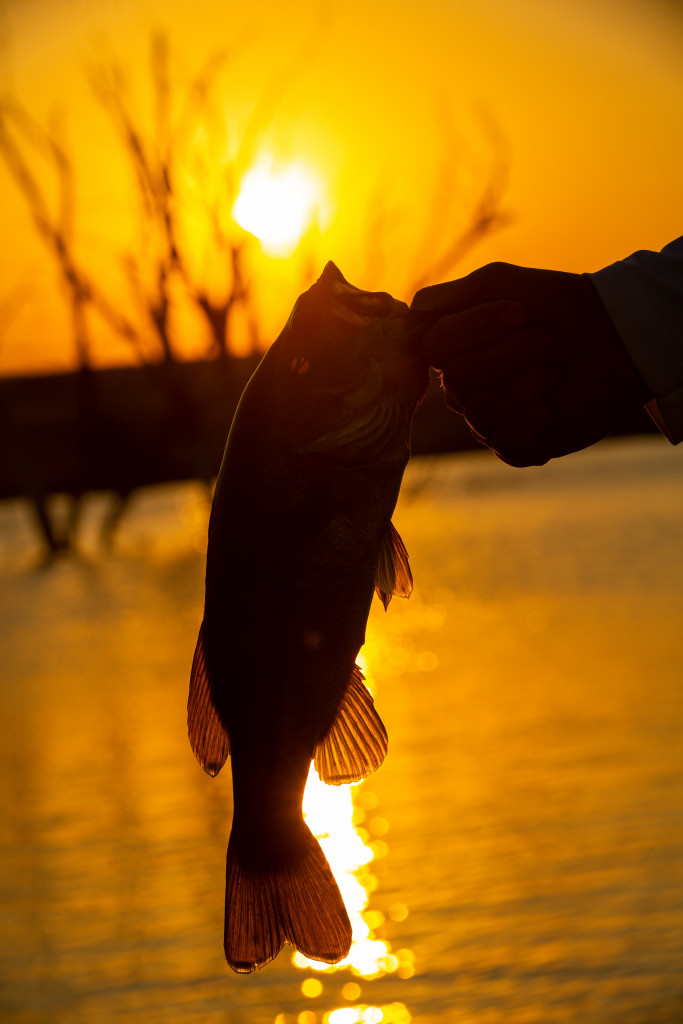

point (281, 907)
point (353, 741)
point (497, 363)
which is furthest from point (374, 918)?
point (497, 363)

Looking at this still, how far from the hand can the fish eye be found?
1.78 ft

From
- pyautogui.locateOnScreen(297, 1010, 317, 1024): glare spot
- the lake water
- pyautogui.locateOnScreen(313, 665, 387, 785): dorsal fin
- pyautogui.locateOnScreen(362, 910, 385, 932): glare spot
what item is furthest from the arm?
pyautogui.locateOnScreen(362, 910, 385, 932): glare spot

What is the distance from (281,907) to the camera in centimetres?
290

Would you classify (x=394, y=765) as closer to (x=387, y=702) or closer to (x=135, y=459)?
(x=387, y=702)

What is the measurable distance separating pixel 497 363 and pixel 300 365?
0.67 metres

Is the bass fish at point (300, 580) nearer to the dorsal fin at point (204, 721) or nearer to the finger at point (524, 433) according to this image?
the dorsal fin at point (204, 721)

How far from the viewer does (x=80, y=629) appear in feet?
59.6

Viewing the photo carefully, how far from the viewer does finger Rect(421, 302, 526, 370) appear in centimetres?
286

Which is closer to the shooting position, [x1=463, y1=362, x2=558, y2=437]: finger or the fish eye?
the fish eye

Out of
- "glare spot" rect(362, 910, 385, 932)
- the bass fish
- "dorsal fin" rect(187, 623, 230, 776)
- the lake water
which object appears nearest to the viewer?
the bass fish

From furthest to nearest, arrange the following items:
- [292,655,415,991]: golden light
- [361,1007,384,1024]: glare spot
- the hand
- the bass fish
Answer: [292,655,415,991]: golden light, [361,1007,384,1024]: glare spot, the hand, the bass fish

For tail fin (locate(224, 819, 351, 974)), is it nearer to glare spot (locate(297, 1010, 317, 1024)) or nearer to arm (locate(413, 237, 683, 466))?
arm (locate(413, 237, 683, 466))

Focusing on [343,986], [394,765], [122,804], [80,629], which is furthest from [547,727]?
[80,629]

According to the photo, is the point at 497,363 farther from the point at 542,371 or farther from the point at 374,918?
the point at 374,918
